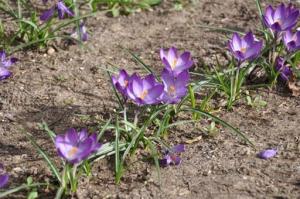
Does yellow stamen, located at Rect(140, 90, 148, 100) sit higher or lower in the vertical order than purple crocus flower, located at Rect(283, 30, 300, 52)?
lower

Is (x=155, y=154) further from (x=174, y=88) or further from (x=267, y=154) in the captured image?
(x=267, y=154)

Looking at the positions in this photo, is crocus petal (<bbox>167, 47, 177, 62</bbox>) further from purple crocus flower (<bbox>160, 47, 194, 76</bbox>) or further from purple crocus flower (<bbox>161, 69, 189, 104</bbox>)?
purple crocus flower (<bbox>161, 69, 189, 104</bbox>)

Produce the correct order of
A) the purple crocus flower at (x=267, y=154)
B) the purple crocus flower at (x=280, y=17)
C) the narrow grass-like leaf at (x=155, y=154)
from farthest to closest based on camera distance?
the purple crocus flower at (x=280, y=17), the purple crocus flower at (x=267, y=154), the narrow grass-like leaf at (x=155, y=154)

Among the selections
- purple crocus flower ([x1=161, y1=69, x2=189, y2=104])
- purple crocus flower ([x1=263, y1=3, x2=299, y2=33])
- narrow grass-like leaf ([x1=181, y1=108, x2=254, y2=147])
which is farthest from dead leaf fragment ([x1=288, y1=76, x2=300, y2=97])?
purple crocus flower ([x1=161, y1=69, x2=189, y2=104])

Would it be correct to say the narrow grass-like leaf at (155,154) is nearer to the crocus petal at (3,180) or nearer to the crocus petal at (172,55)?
the crocus petal at (172,55)

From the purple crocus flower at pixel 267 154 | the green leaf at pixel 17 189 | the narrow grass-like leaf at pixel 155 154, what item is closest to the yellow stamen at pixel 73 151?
the green leaf at pixel 17 189

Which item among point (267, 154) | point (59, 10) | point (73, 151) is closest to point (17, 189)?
point (73, 151)

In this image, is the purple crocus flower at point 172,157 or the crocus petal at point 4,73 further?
the crocus petal at point 4,73
